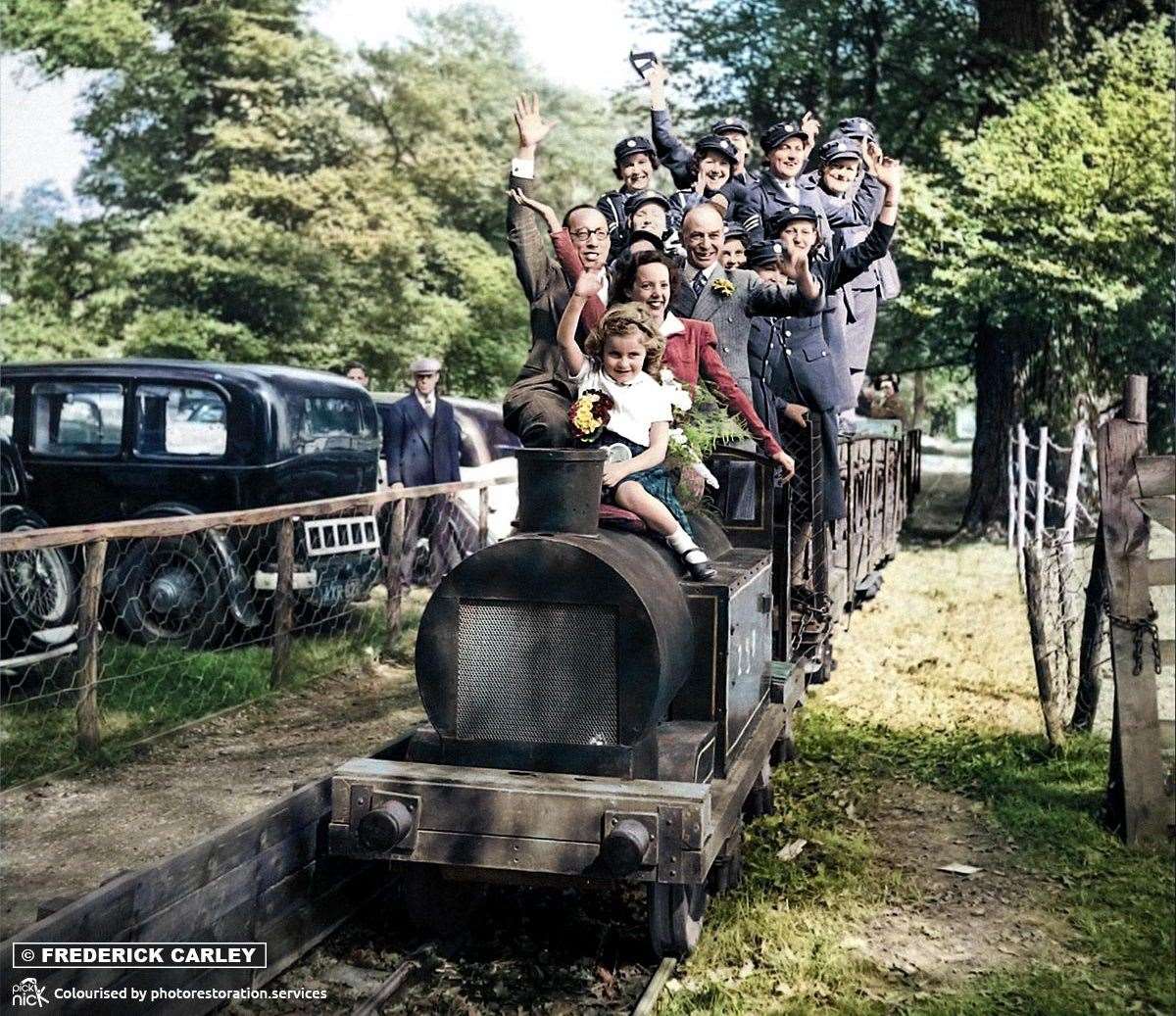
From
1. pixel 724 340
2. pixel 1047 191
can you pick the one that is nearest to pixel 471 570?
pixel 724 340

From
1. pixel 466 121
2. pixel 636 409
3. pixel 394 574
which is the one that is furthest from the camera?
pixel 466 121

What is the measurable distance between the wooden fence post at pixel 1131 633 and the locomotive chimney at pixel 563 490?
9.78 feet

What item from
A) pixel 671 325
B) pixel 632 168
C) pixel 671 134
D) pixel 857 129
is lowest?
pixel 671 325

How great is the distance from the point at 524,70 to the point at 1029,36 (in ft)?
43.7

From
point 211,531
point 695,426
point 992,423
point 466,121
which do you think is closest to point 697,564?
point 695,426

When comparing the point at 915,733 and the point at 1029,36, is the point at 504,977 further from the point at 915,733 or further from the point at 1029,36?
the point at 1029,36

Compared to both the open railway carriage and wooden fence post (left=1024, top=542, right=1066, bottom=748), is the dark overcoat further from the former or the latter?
the open railway carriage

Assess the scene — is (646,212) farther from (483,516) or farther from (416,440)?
(416,440)

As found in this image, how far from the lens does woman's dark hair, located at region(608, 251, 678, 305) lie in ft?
18.8

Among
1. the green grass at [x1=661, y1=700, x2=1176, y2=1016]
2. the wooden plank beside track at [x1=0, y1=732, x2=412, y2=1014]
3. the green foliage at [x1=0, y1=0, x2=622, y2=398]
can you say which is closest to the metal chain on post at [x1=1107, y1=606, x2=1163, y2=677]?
the green grass at [x1=661, y1=700, x2=1176, y2=1016]

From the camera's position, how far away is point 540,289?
20.9 feet

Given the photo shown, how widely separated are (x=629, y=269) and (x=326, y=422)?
6.78 meters

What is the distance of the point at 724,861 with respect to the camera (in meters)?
5.77

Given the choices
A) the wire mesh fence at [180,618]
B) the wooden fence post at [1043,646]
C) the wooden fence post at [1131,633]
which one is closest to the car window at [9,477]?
the wire mesh fence at [180,618]
